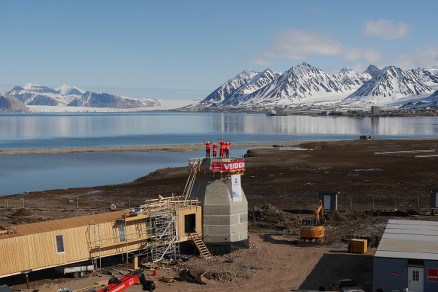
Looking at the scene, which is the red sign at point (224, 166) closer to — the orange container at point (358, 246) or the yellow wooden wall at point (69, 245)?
the yellow wooden wall at point (69, 245)

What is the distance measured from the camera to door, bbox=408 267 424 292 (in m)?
30.8

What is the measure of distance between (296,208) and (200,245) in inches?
743

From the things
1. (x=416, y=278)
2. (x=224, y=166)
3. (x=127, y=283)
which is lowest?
(x=416, y=278)

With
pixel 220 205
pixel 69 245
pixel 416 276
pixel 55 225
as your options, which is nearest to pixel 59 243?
pixel 69 245

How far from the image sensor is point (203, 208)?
1629 inches

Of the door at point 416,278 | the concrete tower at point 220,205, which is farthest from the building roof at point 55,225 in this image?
the door at point 416,278

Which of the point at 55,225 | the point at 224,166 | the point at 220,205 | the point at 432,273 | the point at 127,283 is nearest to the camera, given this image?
the point at 127,283

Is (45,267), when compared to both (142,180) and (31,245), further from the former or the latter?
(142,180)

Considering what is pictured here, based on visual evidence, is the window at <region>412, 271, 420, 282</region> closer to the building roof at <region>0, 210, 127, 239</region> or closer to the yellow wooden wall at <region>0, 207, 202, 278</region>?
the yellow wooden wall at <region>0, 207, 202, 278</region>

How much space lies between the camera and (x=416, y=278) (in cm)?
3088

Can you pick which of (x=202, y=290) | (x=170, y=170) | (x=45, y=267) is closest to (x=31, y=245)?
(x=45, y=267)

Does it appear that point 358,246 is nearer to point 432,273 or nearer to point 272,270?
point 272,270

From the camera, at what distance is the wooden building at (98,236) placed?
109 feet

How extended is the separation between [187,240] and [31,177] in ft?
192
